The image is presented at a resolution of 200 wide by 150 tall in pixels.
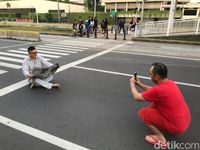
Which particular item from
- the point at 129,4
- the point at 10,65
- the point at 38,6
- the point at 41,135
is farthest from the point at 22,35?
the point at 129,4

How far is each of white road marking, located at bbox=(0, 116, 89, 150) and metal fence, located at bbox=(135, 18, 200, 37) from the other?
15.5 m

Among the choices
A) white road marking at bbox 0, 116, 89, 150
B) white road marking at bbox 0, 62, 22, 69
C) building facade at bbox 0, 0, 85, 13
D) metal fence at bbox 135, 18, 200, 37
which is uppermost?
building facade at bbox 0, 0, 85, 13

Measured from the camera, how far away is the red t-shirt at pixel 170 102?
330 centimetres

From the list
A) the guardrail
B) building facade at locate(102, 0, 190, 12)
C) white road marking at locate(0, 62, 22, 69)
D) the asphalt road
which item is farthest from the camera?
building facade at locate(102, 0, 190, 12)

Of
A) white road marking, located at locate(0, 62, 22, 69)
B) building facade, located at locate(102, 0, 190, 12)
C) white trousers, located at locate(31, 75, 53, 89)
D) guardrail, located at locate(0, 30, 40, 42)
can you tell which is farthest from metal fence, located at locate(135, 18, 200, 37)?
building facade, located at locate(102, 0, 190, 12)

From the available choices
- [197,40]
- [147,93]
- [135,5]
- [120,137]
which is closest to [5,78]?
[120,137]

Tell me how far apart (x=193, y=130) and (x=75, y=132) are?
2.18 meters

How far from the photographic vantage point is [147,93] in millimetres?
3402

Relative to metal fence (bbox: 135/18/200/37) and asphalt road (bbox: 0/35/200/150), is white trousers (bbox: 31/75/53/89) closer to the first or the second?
asphalt road (bbox: 0/35/200/150)

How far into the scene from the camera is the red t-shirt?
130 inches

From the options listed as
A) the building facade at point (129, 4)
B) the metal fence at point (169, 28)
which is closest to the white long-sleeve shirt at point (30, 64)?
the metal fence at point (169, 28)

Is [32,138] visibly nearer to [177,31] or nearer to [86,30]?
[177,31]

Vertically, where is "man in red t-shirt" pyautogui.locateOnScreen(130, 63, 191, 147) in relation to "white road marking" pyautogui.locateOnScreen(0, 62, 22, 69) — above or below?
above

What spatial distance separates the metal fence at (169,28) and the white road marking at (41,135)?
1548cm
